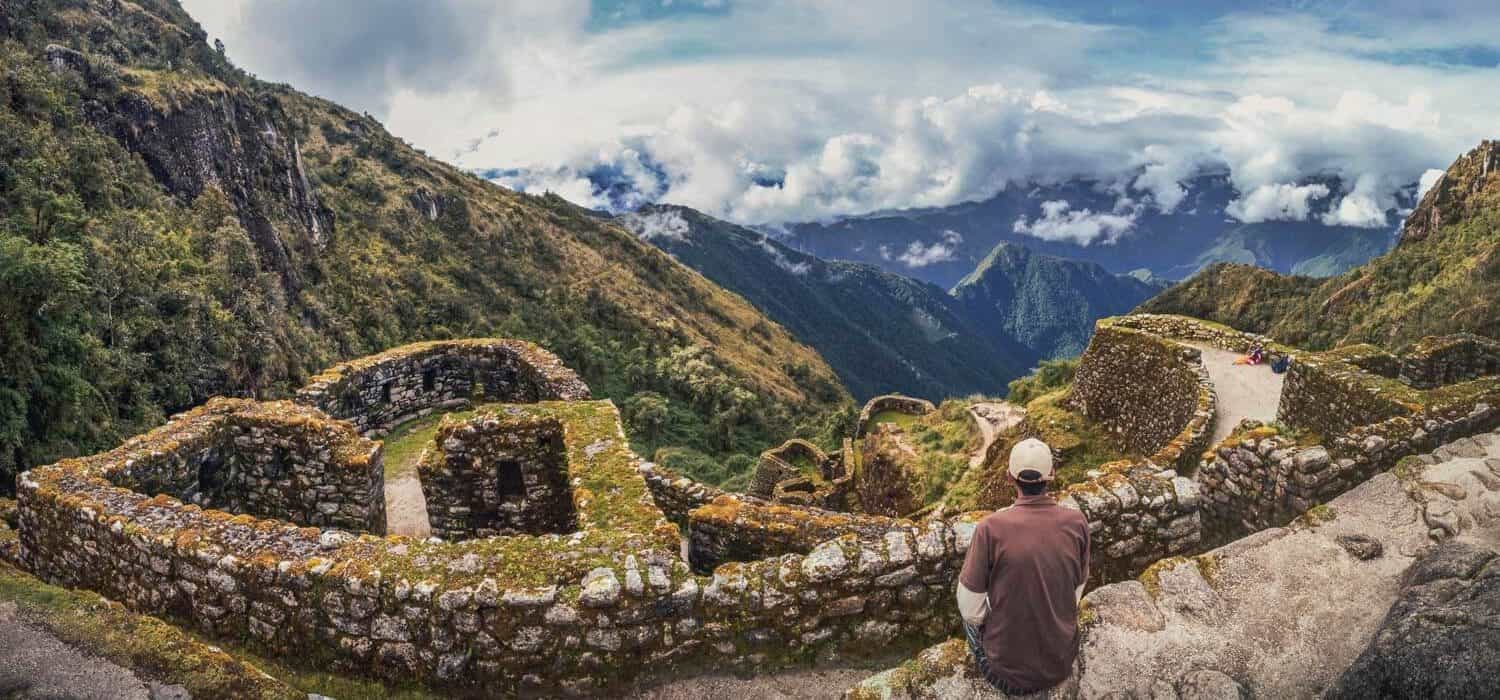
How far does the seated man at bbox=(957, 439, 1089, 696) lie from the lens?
4.86 meters

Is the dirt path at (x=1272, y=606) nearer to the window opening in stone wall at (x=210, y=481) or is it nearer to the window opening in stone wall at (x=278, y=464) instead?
the window opening in stone wall at (x=278, y=464)

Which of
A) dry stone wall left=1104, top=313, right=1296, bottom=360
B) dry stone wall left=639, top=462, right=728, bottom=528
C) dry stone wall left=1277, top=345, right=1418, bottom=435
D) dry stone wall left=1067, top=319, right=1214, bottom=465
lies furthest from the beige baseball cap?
dry stone wall left=1104, top=313, right=1296, bottom=360

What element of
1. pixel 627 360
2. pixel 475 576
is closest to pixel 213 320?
pixel 475 576

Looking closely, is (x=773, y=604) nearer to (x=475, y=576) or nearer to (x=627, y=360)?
(x=475, y=576)

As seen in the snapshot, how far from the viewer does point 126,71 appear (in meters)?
51.8

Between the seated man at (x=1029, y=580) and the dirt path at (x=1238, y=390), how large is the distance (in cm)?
1174

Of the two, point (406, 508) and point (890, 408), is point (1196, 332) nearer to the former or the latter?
point (890, 408)

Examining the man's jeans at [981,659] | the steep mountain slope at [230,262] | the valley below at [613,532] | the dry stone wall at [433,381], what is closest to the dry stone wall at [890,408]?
the steep mountain slope at [230,262]

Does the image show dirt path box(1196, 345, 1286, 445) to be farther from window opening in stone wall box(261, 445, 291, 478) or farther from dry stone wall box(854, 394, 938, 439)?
dry stone wall box(854, 394, 938, 439)

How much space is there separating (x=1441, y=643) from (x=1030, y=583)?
2407 mm

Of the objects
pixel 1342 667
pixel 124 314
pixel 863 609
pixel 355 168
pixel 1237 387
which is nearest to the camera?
pixel 1342 667

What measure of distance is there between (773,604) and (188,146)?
63.3m

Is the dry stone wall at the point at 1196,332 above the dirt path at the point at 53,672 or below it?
below

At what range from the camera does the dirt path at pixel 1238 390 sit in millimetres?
16125
